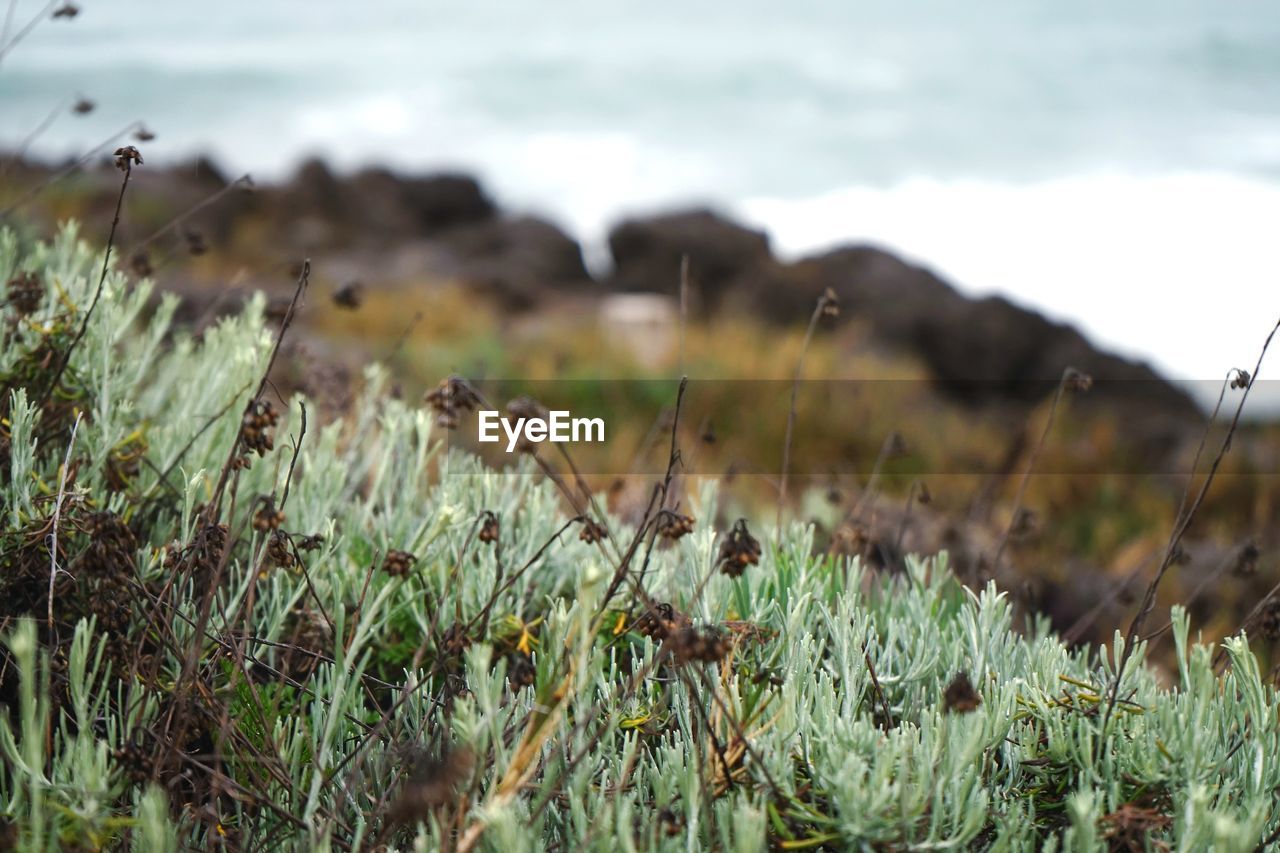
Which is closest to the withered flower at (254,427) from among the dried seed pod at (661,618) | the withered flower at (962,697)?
the dried seed pod at (661,618)

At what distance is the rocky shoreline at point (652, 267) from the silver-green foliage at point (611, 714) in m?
10.1

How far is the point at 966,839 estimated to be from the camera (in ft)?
5.52

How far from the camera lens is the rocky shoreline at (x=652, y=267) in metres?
18.1

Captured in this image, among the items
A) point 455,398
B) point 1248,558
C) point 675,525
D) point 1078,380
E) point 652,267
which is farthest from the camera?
point 652,267

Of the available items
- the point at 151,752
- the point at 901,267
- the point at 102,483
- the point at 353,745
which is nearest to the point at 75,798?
the point at 151,752

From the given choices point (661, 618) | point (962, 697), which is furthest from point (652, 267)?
point (962, 697)

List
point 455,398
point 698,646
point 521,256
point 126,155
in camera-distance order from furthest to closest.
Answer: point 521,256, point 455,398, point 126,155, point 698,646

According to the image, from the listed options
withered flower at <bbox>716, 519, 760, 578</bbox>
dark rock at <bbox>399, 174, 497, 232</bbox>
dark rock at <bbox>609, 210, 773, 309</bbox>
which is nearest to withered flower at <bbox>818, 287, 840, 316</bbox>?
withered flower at <bbox>716, 519, 760, 578</bbox>

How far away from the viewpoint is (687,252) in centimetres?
2228

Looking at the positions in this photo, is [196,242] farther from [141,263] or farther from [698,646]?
[698,646]

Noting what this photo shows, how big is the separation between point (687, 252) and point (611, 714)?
20910 mm

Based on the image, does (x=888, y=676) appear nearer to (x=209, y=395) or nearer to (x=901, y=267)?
(x=209, y=395)

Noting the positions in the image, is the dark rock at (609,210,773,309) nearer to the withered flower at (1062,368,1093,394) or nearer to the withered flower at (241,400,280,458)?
the withered flower at (1062,368,1093,394)

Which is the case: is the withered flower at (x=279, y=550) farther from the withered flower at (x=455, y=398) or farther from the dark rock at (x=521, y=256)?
the dark rock at (x=521, y=256)
